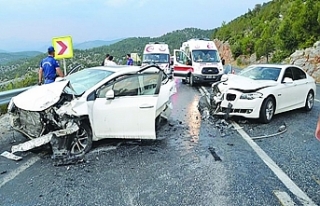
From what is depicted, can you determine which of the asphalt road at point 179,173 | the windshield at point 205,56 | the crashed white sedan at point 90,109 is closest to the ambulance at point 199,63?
the windshield at point 205,56

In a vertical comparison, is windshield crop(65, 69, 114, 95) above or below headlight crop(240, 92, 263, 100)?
above

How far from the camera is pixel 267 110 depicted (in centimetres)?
902

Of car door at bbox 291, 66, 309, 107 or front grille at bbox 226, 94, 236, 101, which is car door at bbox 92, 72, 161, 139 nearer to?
front grille at bbox 226, 94, 236, 101

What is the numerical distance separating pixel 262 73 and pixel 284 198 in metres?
6.17

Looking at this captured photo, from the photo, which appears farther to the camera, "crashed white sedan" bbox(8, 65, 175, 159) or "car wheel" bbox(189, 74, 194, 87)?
"car wheel" bbox(189, 74, 194, 87)

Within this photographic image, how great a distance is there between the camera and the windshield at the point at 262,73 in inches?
385

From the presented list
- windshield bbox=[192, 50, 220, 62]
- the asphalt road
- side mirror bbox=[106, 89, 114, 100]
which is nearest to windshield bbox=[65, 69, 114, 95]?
side mirror bbox=[106, 89, 114, 100]

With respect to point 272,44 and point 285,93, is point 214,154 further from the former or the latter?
point 272,44

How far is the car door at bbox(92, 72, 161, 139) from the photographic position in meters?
6.61

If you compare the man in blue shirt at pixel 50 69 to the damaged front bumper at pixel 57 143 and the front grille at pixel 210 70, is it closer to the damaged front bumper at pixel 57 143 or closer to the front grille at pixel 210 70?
the damaged front bumper at pixel 57 143

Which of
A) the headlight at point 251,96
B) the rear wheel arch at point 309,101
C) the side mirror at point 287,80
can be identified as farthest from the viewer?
the rear wheel arch at point 309,101

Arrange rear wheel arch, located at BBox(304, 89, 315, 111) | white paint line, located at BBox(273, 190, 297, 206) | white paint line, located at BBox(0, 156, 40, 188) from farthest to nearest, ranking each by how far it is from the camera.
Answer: rear wheel arch, located at BBox(304, 89, 315, 111) → white paint line, located at BBox(0, 156, 40, 188) → white paint line, located at BBox(273, 190, 297, 206)

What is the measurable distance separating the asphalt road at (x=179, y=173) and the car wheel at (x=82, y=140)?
0.16 meters

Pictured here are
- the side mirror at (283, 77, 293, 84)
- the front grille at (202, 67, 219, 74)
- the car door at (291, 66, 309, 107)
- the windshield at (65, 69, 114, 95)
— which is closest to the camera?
the windshield at (65, 69, 114, 95)
